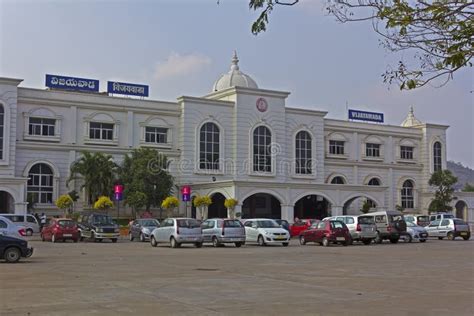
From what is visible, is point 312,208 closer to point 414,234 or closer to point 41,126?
point 414,234

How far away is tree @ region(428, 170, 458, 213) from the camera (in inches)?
2606

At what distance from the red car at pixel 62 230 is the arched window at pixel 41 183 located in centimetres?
1574

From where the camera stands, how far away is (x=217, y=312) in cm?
1041

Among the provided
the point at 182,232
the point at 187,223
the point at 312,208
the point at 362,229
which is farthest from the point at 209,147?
the point at 182,232

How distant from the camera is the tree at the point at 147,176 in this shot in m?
50.6

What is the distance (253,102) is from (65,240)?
28.2m

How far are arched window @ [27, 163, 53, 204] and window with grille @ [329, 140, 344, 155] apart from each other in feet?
94.4

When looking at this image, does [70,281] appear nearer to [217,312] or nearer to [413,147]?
[217,312]

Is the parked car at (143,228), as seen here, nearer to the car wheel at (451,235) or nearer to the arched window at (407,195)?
the car wheel at (451,235)

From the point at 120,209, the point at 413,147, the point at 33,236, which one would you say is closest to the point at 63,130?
the point at 120,209

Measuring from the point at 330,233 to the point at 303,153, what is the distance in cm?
3170

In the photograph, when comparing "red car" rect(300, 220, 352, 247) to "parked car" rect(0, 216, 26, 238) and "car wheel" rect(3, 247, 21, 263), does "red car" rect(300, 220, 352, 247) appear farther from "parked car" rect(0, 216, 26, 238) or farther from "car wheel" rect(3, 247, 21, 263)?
"car wheel" rect(3, 247, 21, 263)

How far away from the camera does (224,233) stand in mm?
31469

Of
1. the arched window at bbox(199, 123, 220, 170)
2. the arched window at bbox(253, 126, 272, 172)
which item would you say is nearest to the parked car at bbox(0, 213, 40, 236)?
the arched window at bbox(199, 123, 220, 170)
